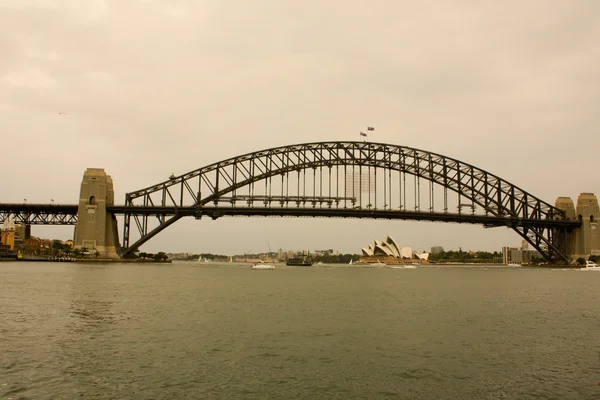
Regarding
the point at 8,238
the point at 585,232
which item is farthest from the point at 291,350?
the point at 8,238

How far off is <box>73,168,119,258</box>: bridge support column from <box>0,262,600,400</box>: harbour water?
54.6 meters

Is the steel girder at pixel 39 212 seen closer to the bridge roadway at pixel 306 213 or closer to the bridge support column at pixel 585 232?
the bridge roadway at pixel 306 213

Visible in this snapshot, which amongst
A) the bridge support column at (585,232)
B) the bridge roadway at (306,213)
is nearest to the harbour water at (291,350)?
the bridge roadway at (306,213)

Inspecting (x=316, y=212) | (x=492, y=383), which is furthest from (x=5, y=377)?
(x=316, y=212)

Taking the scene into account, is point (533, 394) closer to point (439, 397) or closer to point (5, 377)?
point (439, 397)

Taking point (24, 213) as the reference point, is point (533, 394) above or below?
below

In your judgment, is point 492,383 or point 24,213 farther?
point 24,213

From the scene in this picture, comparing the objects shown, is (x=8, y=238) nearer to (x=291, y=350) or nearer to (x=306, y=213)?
(x=306, y=213)

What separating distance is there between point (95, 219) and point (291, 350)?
2833 inches

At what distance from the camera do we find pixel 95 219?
80.9 meters

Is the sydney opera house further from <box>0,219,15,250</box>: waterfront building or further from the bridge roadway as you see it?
<box>0,219,15,250</box>: waterfront building

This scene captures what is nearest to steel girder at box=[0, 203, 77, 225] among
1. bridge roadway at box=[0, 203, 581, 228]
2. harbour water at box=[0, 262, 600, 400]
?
bridge roadway at box=[0, 203, 581, 228]

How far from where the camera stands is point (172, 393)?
A: 1144cm

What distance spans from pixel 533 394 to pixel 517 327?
978 cm
